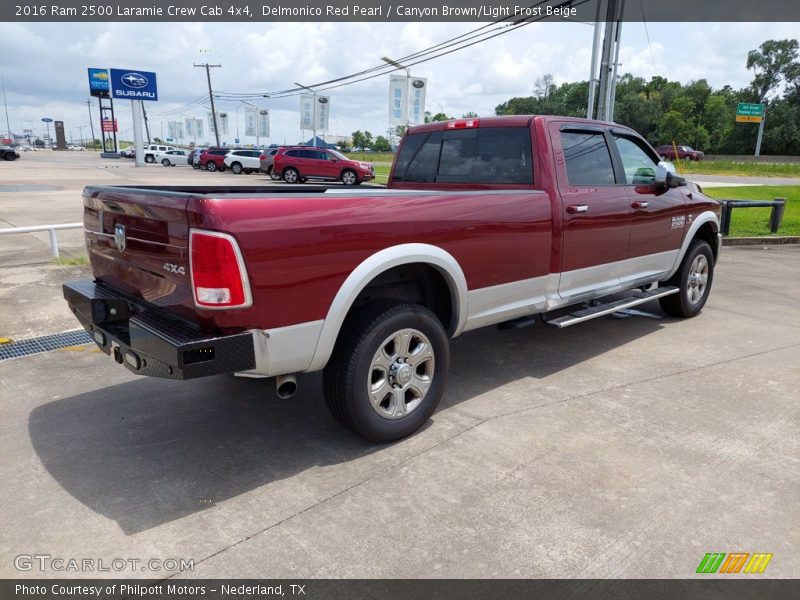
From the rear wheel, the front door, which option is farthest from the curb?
the rear wheel

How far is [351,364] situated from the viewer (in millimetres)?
3141

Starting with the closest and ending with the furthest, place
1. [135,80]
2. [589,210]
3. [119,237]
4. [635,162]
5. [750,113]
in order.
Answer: [119,237] < [589,210] < [635,162] < [135,80] < [750,113]

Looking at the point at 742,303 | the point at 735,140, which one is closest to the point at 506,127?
the point at 742,303

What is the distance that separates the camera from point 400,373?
11.2 ft

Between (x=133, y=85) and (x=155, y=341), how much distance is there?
4688cm

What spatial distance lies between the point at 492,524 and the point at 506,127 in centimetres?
300

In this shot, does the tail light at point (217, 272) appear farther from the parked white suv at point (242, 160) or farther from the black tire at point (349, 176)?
the parked white suv at point (242, 160)

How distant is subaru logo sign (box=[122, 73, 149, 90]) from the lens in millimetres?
42625

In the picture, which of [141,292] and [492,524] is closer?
[492,524]

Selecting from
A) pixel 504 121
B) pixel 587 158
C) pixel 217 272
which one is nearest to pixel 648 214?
pixel 587 158

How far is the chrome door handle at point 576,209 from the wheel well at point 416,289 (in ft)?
4.02

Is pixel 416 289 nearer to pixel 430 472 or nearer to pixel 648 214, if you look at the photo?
pixel 430 472

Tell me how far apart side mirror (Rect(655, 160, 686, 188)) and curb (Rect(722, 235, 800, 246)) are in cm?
704
